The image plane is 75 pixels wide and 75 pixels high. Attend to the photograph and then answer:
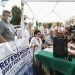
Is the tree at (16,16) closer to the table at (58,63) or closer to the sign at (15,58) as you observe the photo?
the table at (58,63)

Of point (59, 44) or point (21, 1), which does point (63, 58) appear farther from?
point (21, 1)

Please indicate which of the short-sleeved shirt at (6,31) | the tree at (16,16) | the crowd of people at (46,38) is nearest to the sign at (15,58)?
the crowd of people at (46,38)

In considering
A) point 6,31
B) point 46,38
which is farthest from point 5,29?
point 46,38

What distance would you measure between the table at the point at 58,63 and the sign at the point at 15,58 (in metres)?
0.24

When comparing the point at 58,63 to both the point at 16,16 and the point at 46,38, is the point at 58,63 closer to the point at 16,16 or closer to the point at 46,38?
the point at 46,38

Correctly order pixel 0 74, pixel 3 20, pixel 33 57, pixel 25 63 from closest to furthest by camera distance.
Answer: pixel 0 74 → pixel 25 63 → pixel 33 57 → pixel 3 20

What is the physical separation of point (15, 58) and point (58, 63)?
69 cm

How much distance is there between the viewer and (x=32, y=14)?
9477 mm

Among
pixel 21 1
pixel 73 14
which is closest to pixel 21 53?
pixel 21 1

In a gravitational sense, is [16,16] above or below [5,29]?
above

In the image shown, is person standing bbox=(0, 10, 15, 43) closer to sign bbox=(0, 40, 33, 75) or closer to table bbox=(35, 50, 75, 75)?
table bbox=(35, 50, 75, 75)

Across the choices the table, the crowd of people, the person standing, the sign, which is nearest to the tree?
the crowd of people

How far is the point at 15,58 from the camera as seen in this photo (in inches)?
87.1

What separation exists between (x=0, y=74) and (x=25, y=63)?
0.84m
